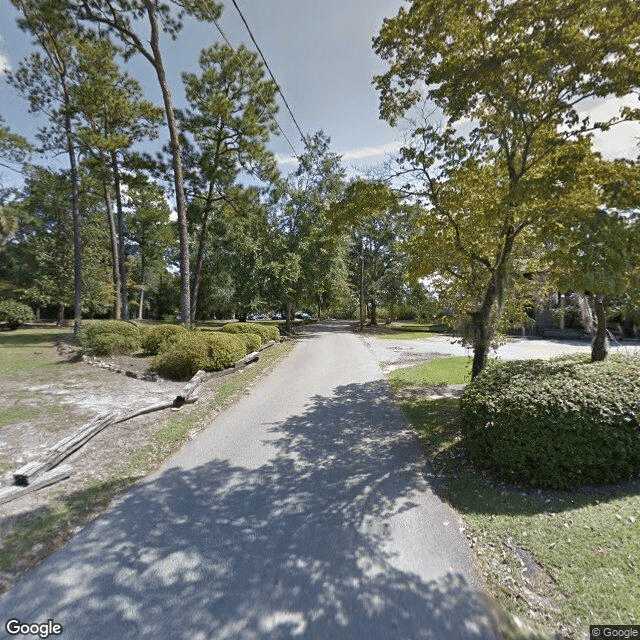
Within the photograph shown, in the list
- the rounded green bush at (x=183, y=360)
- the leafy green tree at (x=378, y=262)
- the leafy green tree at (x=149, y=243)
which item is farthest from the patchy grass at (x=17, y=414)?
the leafy green tree at (x=149, y=243)

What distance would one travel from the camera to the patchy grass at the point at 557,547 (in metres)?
2.22

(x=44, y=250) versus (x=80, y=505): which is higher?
(x=44, y=250)

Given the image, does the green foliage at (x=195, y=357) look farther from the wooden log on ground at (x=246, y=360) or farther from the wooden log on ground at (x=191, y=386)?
the wooden log on ground at (x=191, y=386)

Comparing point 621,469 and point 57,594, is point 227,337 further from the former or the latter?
point 621,469

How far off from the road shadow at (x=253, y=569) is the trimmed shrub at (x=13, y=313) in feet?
82.7

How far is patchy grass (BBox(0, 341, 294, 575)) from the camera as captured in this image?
9.03ft

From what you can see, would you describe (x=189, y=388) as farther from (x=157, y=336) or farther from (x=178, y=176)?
(x=178, y=176)

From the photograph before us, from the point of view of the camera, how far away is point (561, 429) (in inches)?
135

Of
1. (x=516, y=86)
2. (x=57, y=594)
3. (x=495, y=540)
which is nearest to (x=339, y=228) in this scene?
(x=516, y=86)

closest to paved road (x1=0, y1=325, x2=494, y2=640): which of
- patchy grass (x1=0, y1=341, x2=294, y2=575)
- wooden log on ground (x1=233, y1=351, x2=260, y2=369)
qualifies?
patchy grass (x1=0, y1=341, x2=294, y2=575)

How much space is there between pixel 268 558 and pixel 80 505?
232 centimetres

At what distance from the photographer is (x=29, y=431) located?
5.16m

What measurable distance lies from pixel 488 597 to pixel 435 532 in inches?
29.3

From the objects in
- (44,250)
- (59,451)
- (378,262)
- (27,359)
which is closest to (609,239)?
(59,451)
